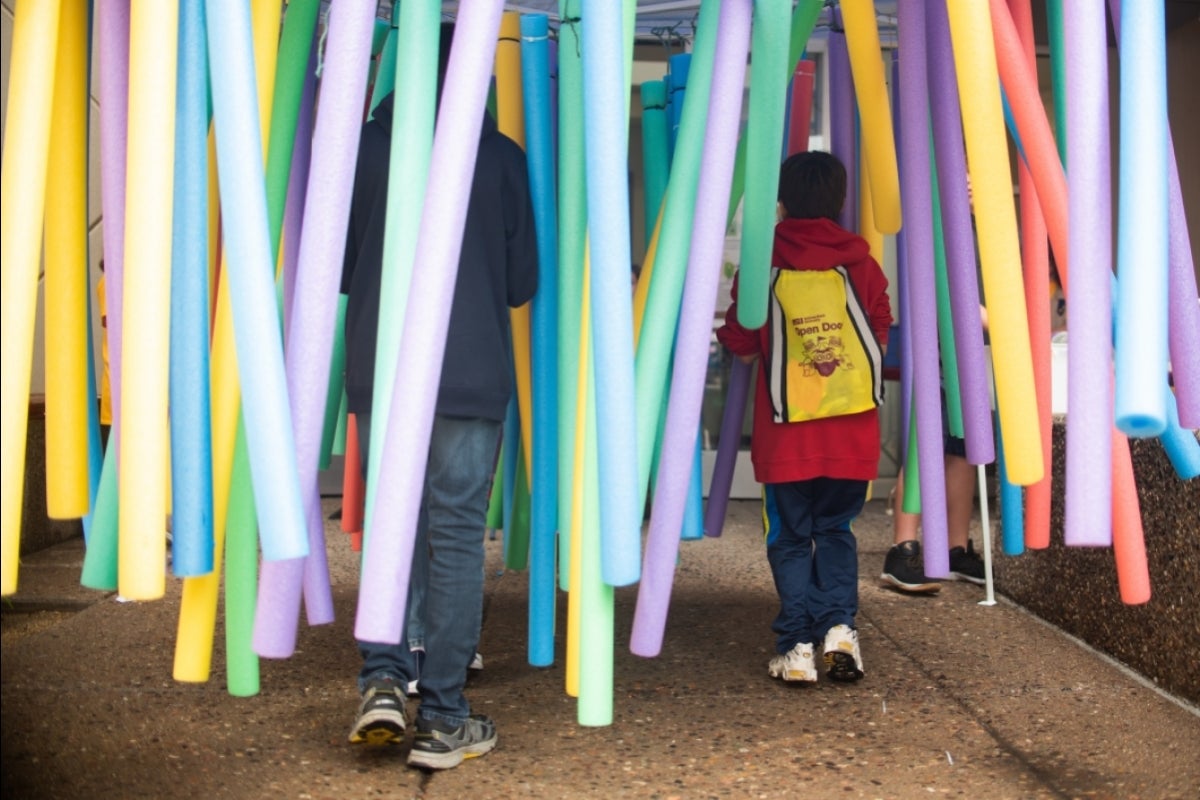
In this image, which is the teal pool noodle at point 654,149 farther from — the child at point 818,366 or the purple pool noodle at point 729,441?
the purple pool noodle at point 729,441

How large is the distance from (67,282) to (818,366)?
1880mm

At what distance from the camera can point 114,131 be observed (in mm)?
2117

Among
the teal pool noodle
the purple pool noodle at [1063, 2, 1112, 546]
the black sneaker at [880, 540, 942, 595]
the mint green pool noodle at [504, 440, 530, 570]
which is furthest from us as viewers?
the black sneaker at [880, 540, 942, 595]

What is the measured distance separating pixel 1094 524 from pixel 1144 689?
1769 mm

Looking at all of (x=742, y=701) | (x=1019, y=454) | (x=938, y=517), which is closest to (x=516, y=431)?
(x=742, y=701)

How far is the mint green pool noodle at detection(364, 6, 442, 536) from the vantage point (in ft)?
6.82

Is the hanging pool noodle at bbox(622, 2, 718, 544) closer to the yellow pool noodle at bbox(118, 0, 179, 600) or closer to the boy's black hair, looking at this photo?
the yellow pool noodle at bbox(118, 0, 179, 600)

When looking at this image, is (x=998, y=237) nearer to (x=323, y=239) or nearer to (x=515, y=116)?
(x=323, y=239)

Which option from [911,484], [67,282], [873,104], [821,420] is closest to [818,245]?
[821,420]

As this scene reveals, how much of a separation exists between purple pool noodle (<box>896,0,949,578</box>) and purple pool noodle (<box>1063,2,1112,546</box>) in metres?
0.49

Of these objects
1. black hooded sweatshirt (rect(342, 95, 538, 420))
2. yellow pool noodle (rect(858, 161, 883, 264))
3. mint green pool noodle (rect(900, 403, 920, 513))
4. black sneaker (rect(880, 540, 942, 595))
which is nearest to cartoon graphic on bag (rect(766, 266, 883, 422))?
yellow pool noodle (rect(858, 161, 883, 264))

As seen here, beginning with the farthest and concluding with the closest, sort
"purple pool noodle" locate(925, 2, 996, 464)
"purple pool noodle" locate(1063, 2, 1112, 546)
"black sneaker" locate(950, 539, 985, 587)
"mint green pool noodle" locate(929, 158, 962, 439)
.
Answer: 1. "black sneaker" locate(950, 539, 985, 587)
2. "mint green pool noodle" locate(929, 158, 962, 439)
3. "purple pool noodle" locate(925, 2, 996, 464)
4. "purple pool noodle" locate(1063, 2, 1112, 546)

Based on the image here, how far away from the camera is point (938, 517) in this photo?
2.62 meters

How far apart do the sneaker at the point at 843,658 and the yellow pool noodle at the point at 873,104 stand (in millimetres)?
1174
